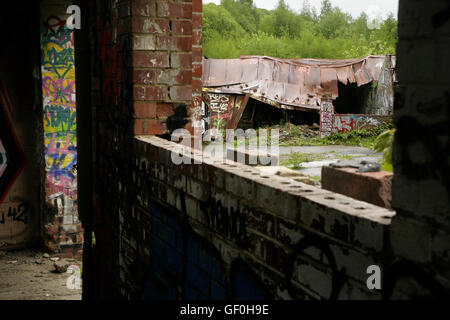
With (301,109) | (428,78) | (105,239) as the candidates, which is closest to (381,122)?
(301,109)

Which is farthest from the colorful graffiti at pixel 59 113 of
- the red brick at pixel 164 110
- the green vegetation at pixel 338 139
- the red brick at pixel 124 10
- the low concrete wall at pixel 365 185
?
the green vegetation at pixel 338 139

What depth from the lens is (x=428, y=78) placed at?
4.28ft

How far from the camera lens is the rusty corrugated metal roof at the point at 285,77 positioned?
63.0ft

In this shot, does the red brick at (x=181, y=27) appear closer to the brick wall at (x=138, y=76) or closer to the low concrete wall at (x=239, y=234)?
the brick wall at (x=138, y=76)

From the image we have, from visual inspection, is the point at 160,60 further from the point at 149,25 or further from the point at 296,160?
the point at 296,160

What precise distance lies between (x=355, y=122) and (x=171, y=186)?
54.6 ft

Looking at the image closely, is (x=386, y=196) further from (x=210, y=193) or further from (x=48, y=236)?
(x=48, y=236)

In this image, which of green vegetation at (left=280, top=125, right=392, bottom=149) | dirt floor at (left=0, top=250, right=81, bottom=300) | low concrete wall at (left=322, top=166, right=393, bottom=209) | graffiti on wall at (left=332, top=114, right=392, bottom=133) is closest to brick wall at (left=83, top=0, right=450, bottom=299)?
low concrete wall at (left=322, top=166, right=393, bottom=209)

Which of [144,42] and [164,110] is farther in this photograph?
[164,110]

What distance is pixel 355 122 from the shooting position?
61.7ft

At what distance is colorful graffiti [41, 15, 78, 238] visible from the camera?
7.16 metres

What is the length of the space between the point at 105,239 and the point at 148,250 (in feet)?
4.02

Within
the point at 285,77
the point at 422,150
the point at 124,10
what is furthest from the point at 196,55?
the point at 285,77
